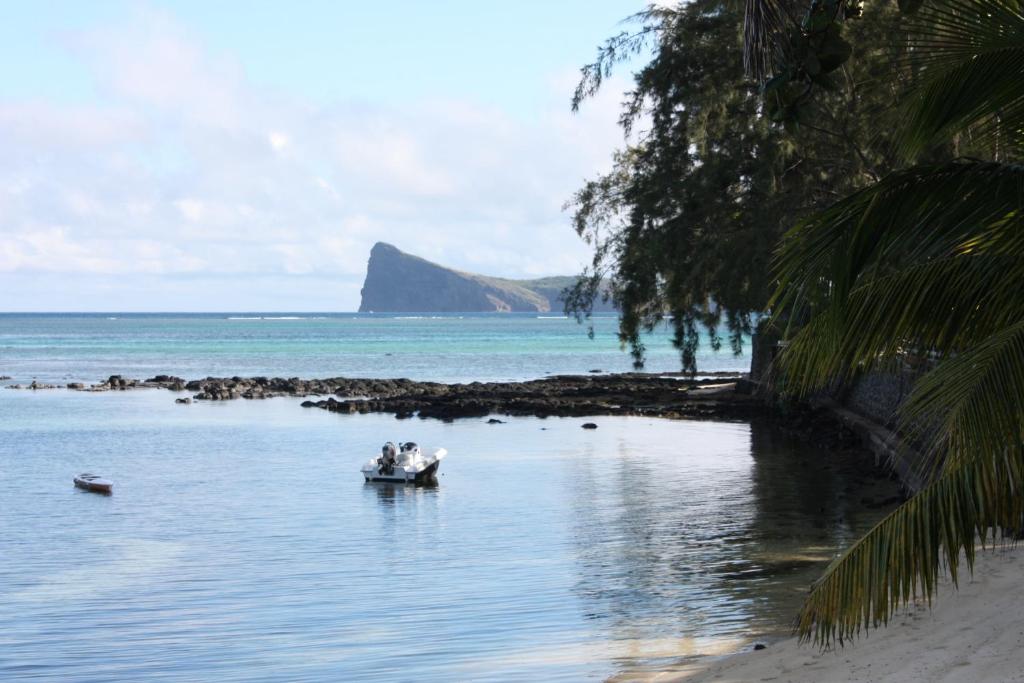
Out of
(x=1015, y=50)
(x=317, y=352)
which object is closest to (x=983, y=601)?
(x=1015, y=50)

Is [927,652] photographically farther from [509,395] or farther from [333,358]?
[333,358]

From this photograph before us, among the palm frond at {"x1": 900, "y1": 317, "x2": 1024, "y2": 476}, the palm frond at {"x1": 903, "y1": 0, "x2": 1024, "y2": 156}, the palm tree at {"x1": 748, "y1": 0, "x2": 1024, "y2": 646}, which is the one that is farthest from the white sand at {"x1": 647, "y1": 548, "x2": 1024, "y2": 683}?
the palm frond at {"x1": 903, "y1": 0, "x2": 1024, "y2": 156}

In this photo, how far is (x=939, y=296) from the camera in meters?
6.49

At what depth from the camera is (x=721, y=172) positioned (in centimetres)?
2823

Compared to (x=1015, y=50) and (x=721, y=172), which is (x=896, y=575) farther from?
(x=721, y=172)

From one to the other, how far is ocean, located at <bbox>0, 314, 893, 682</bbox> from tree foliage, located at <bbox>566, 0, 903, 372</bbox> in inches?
164

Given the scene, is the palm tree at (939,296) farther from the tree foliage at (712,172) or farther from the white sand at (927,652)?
the tree foliage at (712,172)

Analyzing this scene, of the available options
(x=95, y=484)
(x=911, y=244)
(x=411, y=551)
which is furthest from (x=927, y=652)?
(x=95, y=484)

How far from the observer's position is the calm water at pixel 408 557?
40.0 feet

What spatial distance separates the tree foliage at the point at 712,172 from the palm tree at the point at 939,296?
1676cm

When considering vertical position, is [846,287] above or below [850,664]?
above

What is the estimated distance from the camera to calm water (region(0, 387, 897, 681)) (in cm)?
1220

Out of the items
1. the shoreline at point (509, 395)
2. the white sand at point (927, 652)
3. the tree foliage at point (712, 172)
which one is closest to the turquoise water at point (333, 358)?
the shoreline at point (509, 395)

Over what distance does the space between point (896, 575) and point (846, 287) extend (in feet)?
4.70
